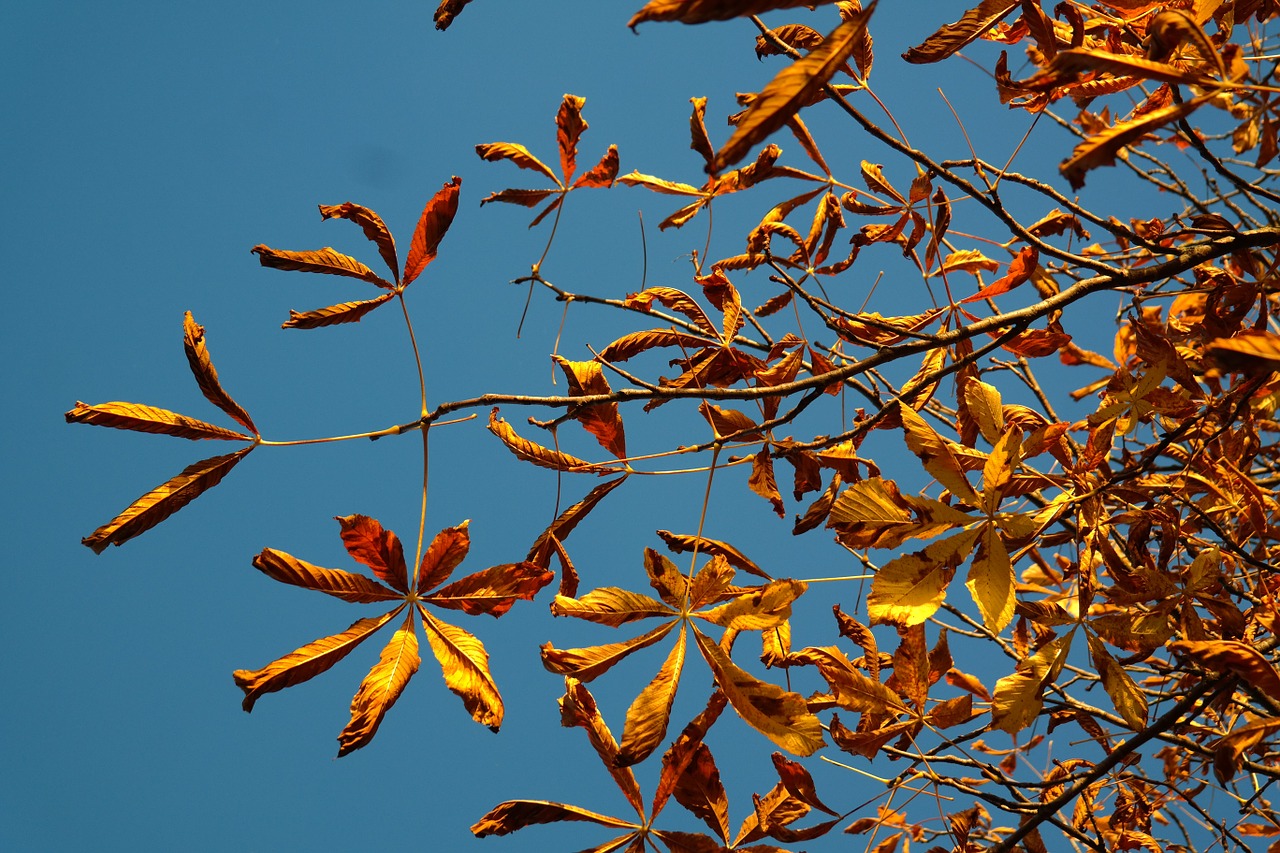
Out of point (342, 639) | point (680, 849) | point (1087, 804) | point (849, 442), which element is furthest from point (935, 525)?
point (1087, 804)

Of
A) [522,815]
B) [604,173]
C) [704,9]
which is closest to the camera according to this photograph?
[704,9]

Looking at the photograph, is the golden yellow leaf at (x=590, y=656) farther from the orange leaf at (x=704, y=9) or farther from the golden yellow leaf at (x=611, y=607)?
the orange leaf at (x=704, y=9)

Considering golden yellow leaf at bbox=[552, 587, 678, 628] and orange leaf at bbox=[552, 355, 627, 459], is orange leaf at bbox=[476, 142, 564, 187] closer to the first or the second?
orange leaf at bbox=[552, 355, 627, 459]

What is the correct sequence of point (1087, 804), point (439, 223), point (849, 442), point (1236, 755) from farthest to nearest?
point (1087, 804)
point (849, 442)
point (439, 223)
point (1236, 755)

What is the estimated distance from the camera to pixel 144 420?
2.13 feet

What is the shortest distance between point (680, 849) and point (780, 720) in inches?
6.9

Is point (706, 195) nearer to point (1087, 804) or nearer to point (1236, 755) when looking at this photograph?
point (1236, 755)

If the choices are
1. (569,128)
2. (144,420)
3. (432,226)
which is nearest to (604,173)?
(569,128)

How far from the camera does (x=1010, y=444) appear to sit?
693 mm

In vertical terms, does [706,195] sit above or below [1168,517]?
above

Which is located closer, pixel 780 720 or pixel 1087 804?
pixel 780 720

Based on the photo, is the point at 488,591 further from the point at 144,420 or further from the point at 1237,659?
the point at 1237,659

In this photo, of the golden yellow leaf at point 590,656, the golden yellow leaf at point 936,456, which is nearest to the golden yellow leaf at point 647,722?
the golden yellow leaf at point 590,656

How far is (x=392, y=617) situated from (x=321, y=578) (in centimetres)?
6
